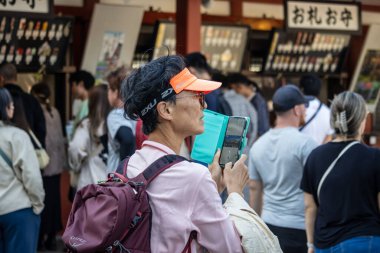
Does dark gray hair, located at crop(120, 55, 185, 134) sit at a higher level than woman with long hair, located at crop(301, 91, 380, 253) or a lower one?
higher

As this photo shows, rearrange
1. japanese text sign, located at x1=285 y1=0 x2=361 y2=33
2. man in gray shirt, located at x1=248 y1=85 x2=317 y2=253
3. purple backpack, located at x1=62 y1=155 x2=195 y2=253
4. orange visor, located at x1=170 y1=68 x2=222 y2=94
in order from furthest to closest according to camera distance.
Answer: japanese text sign, located at x1=285 y1=0 x2=361 y2=33 → man in gray shirt, located at x1=248 y1=85 x2=317 y2=253 → orange visor, located at x1=170 y1=68 x2=222 y2=94 → purple backpack, located at x1=62 y1=155 x2=195 y2=253

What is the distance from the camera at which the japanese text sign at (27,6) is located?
312 inches

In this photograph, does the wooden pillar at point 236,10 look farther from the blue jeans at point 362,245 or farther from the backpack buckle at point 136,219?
the backpack buckle at point 136,219

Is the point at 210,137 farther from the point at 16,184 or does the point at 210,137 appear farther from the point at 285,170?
the point at 16,184

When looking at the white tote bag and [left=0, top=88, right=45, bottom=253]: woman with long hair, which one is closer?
the white tote bag

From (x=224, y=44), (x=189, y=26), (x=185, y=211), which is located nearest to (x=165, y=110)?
(x=185, y=211)

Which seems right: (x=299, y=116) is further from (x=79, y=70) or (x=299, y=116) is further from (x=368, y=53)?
(x=368, y=53)

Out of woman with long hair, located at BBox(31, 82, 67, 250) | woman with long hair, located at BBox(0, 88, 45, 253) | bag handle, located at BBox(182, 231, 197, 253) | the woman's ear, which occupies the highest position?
the woman's ear

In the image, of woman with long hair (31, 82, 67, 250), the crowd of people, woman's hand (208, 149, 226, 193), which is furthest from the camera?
woman with long hair (31, 82, 67, 250)

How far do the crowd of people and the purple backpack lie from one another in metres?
0.04

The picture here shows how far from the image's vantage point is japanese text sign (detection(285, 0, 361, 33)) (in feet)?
32.6

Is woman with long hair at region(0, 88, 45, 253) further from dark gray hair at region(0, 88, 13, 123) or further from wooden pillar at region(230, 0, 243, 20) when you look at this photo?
wooden pillar at region(230, 0, 243, 20)

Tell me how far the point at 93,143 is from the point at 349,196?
2963 millimetres

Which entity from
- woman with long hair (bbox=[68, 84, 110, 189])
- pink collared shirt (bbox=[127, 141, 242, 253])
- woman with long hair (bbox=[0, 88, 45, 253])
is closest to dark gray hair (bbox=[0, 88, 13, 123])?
woman with long hair (bbox=[0, 88, 45, 253])
